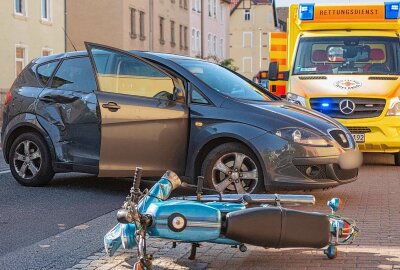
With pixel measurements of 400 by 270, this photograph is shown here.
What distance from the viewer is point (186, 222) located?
17.2 feet

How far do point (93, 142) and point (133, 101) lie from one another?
0.78 m

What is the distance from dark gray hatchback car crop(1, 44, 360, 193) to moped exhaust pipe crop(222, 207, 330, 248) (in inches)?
128

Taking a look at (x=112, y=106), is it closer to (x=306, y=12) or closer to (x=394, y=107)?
(x=394, y=107)

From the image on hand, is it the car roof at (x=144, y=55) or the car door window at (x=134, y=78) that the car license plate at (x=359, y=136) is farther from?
the car door window at (x=134, y=78)

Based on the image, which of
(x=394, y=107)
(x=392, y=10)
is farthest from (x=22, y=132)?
(x=392, y=10)

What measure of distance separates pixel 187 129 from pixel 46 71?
7.82 feet

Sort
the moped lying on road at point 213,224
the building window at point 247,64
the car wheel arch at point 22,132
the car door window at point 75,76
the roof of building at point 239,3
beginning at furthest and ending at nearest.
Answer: the building window at point 247,64 < the roof of building at point 239,3 < the car wheel arch at point 22,132 < the car door window at point 75,76 < the moped lying on road at point 213,224

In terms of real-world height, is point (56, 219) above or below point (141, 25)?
below

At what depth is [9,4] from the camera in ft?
117

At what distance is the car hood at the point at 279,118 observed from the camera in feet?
28.1

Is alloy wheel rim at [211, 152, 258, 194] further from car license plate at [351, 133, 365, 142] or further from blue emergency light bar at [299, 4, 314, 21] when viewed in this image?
blue emergency light bar at [299, 4, 314, 21]

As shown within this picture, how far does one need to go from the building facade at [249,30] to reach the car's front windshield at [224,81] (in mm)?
98090

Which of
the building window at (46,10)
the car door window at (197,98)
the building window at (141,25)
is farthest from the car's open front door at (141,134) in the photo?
the building window at (141,25)

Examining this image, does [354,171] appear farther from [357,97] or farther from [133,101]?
[357,97]
